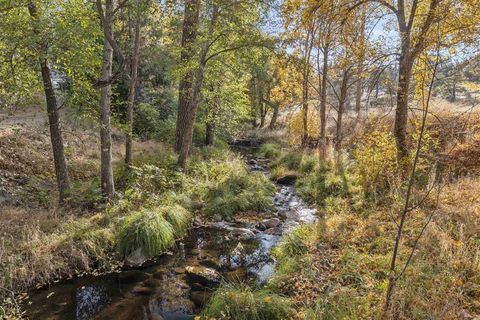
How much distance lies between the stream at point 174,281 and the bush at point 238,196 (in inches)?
34.1

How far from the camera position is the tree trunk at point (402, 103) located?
8000mm

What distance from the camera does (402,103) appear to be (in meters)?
8.35

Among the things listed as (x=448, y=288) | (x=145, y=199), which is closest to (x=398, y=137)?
(x=448, y=288)

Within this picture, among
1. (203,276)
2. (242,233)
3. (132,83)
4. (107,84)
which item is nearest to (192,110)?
(132,83)

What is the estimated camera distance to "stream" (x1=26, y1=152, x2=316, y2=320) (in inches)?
201

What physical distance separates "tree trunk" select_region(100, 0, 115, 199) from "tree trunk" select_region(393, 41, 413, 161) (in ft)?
21.5

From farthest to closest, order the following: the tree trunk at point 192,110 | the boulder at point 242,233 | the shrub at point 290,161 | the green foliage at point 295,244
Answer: the shrub at point 290,161, the tree trunk at point 192,110, the boulder at point 242,233, the green foliage at point 295,244

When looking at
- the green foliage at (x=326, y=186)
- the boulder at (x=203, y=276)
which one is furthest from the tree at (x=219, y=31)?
the boulder at (x=203, y=276)

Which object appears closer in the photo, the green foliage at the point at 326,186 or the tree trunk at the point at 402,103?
the tree trunk at the point at 402,103

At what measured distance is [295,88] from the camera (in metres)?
19.7

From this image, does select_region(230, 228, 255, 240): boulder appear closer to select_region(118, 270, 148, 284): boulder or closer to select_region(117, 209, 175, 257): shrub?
select_region(117, 209, 175, 257): shrub

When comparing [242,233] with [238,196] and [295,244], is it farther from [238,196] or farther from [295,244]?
[238,196]

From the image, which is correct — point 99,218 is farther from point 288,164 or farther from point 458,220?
point 288,164

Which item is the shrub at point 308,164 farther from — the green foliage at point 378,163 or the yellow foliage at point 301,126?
the green foliage at point 378,163
